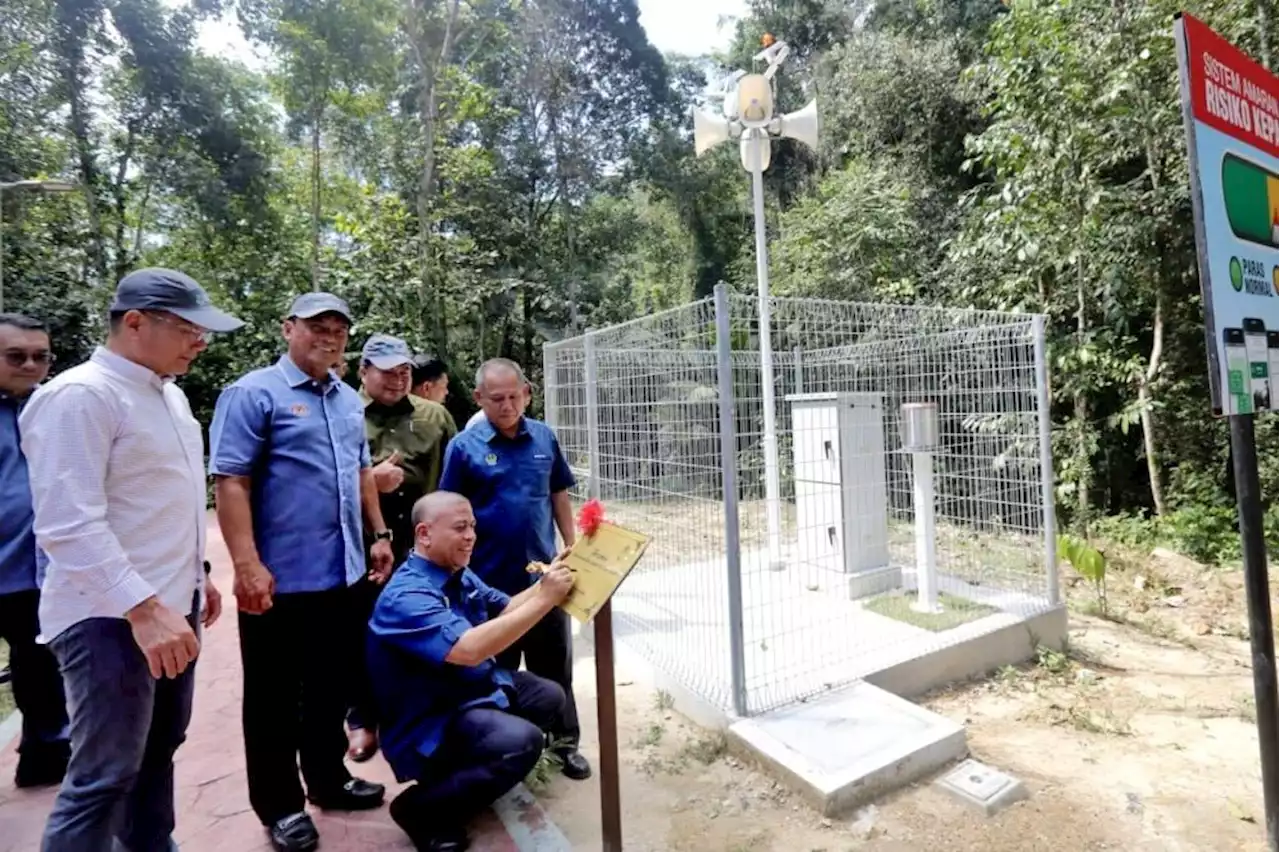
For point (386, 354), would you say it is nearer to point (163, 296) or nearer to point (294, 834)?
point (163, 296)

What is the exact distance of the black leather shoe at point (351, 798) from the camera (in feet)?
7.86

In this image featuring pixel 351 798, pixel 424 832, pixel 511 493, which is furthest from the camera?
pixel 511 493

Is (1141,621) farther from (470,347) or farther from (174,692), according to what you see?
(470,347)

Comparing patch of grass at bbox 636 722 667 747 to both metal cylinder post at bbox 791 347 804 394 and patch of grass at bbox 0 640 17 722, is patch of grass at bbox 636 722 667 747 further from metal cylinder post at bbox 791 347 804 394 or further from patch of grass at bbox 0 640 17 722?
patch of grass at bbox 0 640 17 722

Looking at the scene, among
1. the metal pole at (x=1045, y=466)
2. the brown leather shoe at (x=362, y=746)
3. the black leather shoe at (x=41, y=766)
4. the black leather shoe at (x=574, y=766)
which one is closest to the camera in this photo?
the black leather shoe at (x=41, y=766)

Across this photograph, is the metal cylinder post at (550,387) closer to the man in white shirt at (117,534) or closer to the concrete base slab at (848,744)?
the concrete base slab at (848,744)

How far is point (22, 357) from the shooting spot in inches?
98.8

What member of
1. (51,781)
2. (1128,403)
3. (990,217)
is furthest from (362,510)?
(1128,403)

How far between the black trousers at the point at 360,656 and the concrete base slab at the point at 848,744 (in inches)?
57.6

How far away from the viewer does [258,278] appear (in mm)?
12492

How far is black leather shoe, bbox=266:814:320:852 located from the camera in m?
2.16

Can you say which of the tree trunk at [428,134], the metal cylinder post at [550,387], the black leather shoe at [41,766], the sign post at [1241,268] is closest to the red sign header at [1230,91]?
the sign post at [1241,268]

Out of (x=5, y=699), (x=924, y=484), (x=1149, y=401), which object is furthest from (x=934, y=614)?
(x=5, y=699)

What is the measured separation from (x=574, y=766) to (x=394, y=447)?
149cm
